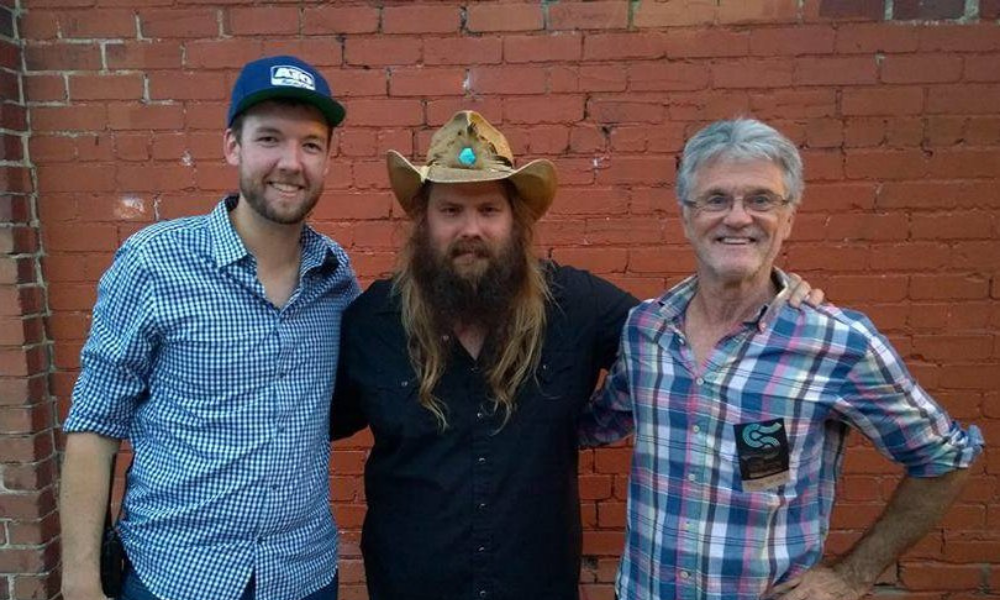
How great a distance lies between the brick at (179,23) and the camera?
9.34 ft

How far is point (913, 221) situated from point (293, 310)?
7.97 ft

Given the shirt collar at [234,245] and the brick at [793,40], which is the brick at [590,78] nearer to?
the brick at [793,40]

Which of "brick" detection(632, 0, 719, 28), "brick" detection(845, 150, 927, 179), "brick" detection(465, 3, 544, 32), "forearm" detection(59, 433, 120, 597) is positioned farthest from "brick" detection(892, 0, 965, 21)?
"forearm" detection(59, 433, 120, 597)

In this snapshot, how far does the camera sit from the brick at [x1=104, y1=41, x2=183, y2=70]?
2857mm

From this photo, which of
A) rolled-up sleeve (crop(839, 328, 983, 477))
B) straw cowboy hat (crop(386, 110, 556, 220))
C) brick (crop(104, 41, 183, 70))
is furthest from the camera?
brick (crop(104, 41, 183, 70))

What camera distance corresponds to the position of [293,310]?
2.07 m

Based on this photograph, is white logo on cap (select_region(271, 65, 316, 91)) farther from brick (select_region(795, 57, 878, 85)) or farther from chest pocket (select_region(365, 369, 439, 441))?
brick (select_region(795, 57, 878, 85))

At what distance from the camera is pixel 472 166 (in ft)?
7.17

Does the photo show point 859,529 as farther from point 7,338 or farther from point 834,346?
point 7,338

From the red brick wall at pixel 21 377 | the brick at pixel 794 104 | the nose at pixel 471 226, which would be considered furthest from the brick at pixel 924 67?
the red brick wall at pixel 21 377

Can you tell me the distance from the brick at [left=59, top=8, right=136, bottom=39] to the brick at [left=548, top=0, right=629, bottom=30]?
1715 millimetres

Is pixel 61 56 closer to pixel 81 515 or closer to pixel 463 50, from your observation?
pixel 463 50

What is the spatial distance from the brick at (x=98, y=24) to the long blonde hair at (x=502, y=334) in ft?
5.04

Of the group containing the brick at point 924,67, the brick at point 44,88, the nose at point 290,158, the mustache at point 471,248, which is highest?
the brick at point 924,67
